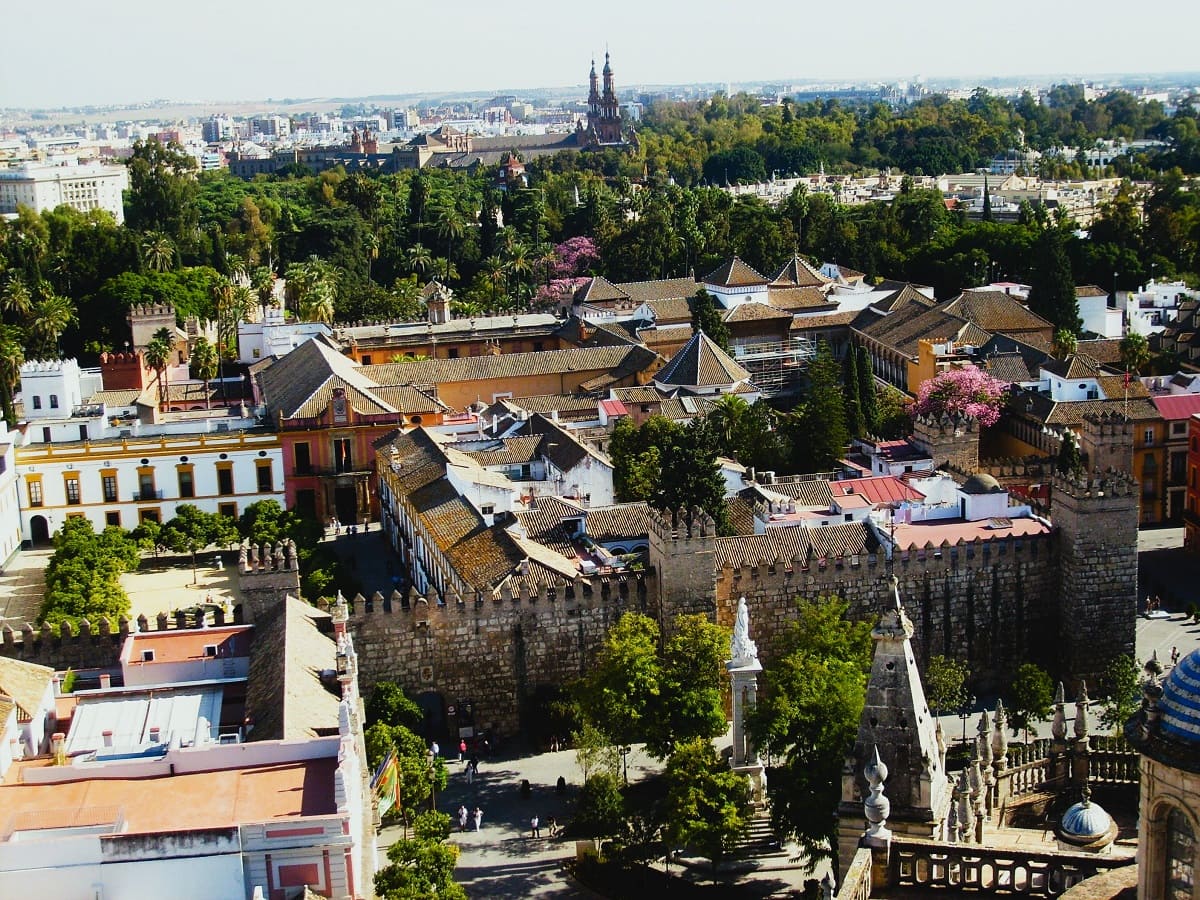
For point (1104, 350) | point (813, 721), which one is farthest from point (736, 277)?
point (813, 721)

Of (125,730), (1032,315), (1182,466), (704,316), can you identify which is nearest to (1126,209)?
(1032,315)

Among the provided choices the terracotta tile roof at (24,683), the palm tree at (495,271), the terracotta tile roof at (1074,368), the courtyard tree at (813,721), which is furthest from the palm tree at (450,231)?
the terracotta tile roof at (24,683)

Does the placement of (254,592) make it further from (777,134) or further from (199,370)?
(777,134)

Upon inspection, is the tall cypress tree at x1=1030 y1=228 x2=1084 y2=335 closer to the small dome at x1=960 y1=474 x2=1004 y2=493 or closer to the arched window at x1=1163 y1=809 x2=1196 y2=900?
the small dome at x1=960 y1=474 x2=1004 y2=493

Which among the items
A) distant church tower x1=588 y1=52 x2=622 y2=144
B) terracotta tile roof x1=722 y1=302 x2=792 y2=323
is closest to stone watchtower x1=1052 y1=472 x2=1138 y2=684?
terracotta tile roof x1=722 y1=302 x2=792 y2=323

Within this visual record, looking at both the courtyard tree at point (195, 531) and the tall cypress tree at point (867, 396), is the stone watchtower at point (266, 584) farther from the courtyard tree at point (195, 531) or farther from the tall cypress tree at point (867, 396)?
the tall cypress tree at point (867, 396)

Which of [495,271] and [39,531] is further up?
[495,271]

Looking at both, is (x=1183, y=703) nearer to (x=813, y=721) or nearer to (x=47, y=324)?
(x=813, y=721)

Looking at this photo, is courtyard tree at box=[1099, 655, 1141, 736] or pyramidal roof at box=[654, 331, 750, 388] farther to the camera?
pyramidal roof at box=[654, 331, 750, 388]
